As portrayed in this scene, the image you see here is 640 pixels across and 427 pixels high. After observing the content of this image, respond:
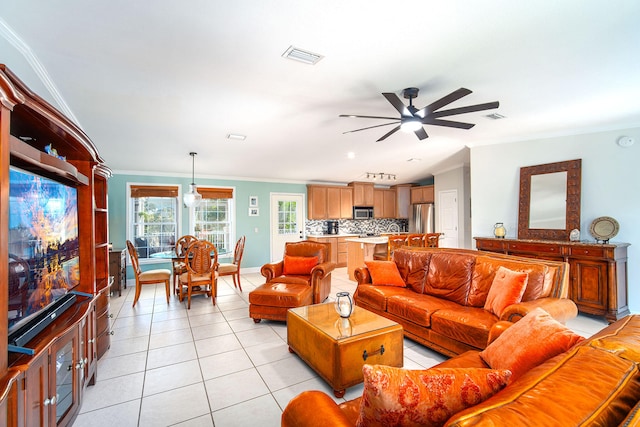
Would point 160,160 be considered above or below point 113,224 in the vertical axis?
above

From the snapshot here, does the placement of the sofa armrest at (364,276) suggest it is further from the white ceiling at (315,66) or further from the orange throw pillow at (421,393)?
the orange throw pillow at (421,393)

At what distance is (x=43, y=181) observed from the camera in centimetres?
169

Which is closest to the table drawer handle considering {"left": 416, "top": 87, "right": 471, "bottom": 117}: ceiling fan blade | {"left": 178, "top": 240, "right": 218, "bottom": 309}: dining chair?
{"left": 416, "top": 87, "right": 471, "bottom": 117}: ceiling fan blade

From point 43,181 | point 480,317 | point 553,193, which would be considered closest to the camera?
point 43,181

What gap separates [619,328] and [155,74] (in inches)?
131

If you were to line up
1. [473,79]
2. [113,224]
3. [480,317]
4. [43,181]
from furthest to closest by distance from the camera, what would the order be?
[113,224] < [473,79] < [480,317] < [43,181]

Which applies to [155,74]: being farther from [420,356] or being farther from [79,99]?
[420,356]

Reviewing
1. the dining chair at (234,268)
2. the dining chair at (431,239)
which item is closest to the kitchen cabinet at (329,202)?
the dining chair at (234,268)

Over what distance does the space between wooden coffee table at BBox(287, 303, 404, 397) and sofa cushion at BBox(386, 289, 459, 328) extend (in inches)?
19.0

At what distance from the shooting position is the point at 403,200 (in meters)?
8.54

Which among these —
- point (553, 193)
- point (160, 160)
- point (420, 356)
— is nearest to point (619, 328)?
point (420, 356)

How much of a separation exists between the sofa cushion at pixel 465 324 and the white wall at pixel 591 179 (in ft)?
9.08

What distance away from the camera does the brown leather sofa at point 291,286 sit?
3.49 meters

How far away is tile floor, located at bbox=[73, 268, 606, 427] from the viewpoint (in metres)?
1.96
